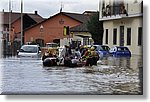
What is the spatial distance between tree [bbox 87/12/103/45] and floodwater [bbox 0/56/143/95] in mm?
272

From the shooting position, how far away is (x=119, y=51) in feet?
28.3

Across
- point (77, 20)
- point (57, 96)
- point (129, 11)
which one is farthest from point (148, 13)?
point (57, 96)

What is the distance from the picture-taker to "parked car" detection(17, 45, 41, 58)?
8445mm

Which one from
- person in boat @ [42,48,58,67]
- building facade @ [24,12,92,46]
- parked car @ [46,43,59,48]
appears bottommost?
person in boat @ [42,48,58,67]

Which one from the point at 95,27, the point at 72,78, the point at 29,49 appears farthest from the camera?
the point at 95,27

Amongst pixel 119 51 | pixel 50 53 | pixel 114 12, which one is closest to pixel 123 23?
pixel 114 12

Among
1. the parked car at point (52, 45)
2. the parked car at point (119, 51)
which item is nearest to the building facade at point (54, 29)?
the parked car at point (52, 45)

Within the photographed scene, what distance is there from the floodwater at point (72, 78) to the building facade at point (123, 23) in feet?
0.70

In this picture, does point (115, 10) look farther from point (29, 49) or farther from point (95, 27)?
point (29, 49)

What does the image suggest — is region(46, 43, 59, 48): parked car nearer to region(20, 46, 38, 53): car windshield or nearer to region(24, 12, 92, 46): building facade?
region(24, 12, 92, 46): building facade

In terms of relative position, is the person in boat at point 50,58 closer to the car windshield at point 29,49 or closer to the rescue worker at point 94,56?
the car windshield at point 29,49

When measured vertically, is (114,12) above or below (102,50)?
above

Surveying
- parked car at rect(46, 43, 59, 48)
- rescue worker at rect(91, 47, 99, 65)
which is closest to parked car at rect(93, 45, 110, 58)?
rescue worker at rect(91, 47, 99, 65)

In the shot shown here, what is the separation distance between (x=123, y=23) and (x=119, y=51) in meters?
0.35
